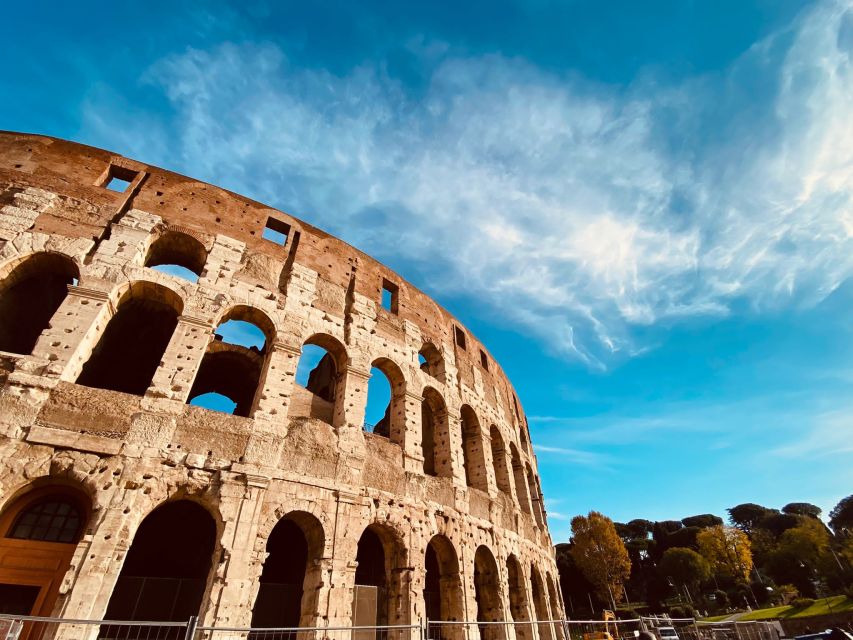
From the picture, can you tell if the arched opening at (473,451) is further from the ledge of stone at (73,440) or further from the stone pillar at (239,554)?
the ledge of stone at (73,440)

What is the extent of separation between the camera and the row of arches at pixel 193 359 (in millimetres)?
9094

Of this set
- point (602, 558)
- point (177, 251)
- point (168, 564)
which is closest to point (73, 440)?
point (168, 564)

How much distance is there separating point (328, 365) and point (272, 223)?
6.04m

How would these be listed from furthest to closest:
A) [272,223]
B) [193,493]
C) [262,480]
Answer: [272,223] < [262,480] < [193,493]

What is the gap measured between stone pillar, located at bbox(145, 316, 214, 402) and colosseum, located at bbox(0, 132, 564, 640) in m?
0.04

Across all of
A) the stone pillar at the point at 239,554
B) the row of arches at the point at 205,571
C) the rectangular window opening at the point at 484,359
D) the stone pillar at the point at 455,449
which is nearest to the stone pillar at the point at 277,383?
the stone pillar at the point at 239,554

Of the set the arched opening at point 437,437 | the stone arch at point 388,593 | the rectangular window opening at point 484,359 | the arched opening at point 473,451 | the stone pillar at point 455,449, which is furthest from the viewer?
the rectangular window opening at point 484,359

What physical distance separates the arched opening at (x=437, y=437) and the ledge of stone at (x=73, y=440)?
→ 23.9 feet

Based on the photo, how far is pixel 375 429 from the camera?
50.4ft

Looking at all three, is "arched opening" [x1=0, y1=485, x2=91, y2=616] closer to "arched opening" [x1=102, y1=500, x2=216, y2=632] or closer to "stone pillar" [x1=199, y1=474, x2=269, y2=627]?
"arched opening" [x1=102, y1=500, x2=216, y2=632]

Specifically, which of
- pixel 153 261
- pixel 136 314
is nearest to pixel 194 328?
pixel 153 261

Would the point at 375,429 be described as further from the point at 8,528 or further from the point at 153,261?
the point at 8,528

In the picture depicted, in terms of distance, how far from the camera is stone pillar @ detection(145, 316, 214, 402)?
25.5 ft

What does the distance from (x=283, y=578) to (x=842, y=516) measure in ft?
188
